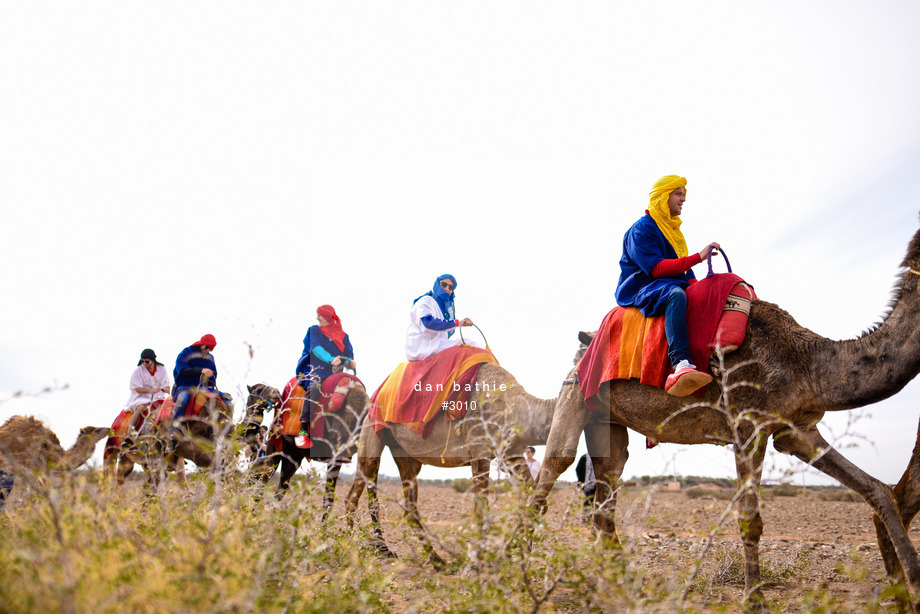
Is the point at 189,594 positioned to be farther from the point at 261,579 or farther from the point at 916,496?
the point at 916,496

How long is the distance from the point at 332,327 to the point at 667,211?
18.5ft

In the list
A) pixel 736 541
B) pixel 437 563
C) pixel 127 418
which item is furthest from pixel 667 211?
pixel 127 418

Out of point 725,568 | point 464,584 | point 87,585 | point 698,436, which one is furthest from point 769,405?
point 87,585

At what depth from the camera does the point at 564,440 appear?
17.5 ft

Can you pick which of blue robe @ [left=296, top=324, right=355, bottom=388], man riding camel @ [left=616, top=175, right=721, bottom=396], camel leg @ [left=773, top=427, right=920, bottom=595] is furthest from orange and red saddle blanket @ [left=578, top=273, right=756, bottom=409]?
blue robe @ [left=296, top=324, right=355, bottom=388]

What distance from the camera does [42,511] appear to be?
2945 millimetres

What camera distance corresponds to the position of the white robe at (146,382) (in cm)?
1084

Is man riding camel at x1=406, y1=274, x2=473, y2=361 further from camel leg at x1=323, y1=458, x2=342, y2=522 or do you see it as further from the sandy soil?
camel leg at x1=323, y1=458, x2=342, y2=522

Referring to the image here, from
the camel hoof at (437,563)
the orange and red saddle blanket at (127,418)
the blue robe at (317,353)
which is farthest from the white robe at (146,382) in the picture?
the camel hoof at (437,563)

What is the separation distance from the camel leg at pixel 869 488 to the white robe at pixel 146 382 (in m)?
9.77

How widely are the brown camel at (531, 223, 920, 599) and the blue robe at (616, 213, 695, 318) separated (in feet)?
2.19

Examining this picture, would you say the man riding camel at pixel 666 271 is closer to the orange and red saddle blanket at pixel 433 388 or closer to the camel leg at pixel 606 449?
the camel leg at pixel 606 449

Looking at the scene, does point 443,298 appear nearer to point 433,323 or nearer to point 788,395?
point 433,323

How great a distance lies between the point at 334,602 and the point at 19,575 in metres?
1.18
